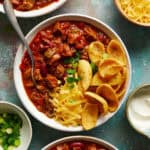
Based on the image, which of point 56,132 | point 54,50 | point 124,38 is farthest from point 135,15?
point 56,132

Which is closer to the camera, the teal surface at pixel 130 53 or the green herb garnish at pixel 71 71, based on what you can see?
the green herb garnish at pixel 71 71

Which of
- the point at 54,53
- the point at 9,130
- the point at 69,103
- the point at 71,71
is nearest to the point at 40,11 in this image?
the point at 54,53

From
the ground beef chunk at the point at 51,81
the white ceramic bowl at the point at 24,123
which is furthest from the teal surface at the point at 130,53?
the ground beef chunk at the point at 51,81

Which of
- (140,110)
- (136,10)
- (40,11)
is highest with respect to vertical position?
(40,11)

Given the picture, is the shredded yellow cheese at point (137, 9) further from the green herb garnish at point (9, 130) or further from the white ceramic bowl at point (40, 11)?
the green herb garnish at point (9, 130)

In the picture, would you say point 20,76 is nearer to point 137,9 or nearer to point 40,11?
point 40,11

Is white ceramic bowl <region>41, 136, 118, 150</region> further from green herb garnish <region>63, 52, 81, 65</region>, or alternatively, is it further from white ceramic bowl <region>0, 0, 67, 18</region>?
white ceramic bowl <region>0, 0, 67, 18</region>

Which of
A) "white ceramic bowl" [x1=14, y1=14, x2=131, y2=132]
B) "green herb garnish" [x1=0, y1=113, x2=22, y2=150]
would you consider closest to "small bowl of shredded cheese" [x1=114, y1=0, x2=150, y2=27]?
"white ceramic bowl" [x1=14, y1=14, x2=131, y2=132]
